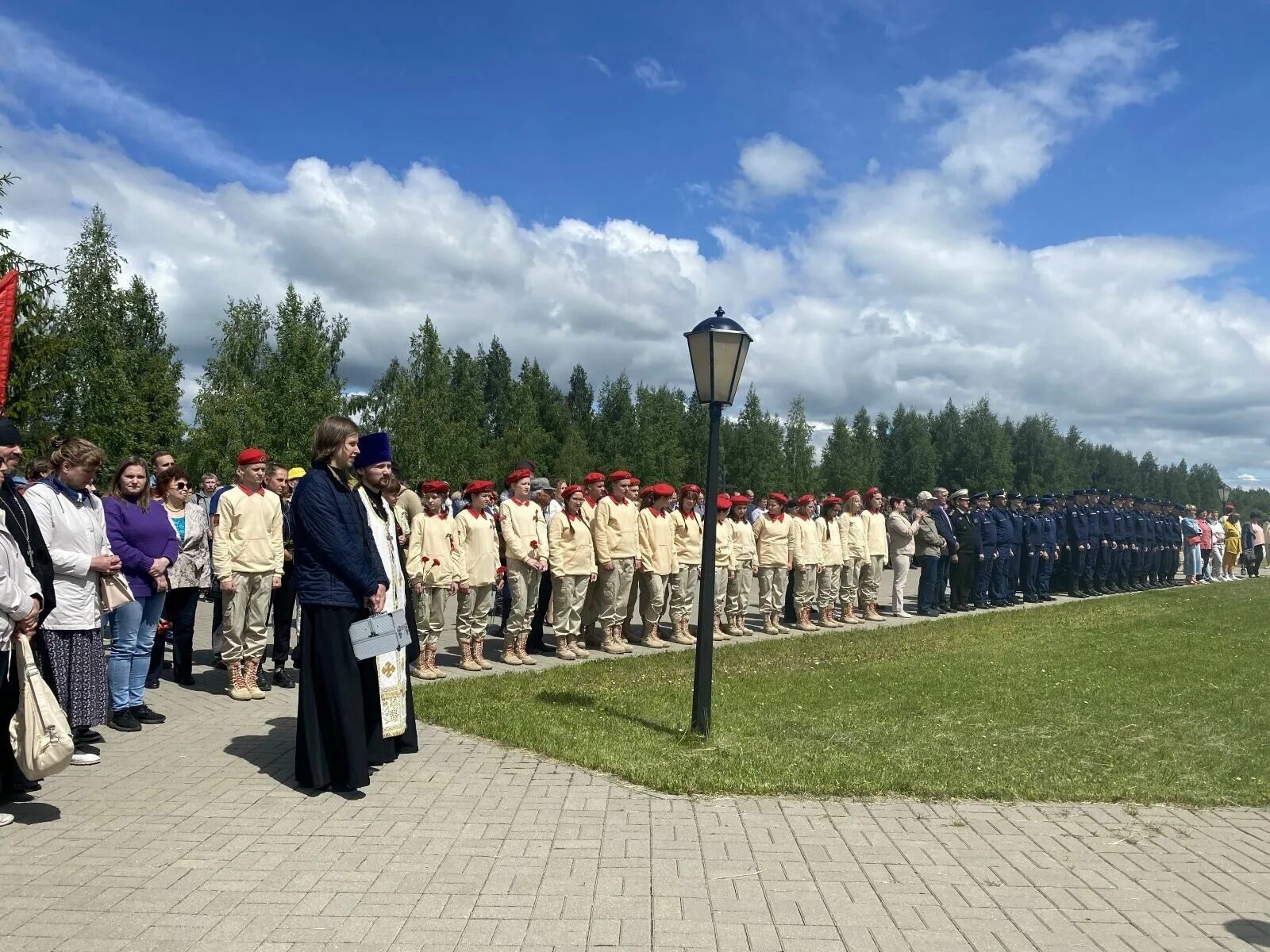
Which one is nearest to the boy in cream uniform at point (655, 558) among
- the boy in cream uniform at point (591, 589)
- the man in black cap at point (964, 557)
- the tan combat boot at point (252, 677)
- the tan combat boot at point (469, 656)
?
the boy in cream uniform at point (591, 589)

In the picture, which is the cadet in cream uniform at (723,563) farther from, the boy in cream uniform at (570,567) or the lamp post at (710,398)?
the lamp post at (710,398)

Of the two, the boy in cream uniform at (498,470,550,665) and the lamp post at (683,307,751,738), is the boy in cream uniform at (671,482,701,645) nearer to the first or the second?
the boy in cream uniform at (498,470,550,665)

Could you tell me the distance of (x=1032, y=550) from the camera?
19578 millimetres

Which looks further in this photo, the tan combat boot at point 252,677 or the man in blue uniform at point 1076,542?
the man in blue uniform at point 1076,542

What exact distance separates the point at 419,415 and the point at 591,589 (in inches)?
1187

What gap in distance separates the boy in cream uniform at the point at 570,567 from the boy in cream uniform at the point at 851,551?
5363 millimetres

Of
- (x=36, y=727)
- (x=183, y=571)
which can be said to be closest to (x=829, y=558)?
(x=183, y=571)

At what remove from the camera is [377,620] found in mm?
5965

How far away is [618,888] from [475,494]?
7038 millimetres

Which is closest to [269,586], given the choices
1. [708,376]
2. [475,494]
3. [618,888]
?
[475,494]

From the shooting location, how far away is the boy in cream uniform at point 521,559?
1074cm

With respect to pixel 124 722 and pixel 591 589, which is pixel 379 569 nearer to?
pixel 124 722

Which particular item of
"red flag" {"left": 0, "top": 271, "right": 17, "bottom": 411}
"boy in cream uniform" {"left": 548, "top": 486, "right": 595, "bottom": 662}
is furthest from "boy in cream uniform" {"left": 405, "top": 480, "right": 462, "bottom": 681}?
"red flag" {"left": 0, "top": 271, "right": 17, "bottom": 411}

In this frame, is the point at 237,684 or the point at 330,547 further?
the point at 237,684
